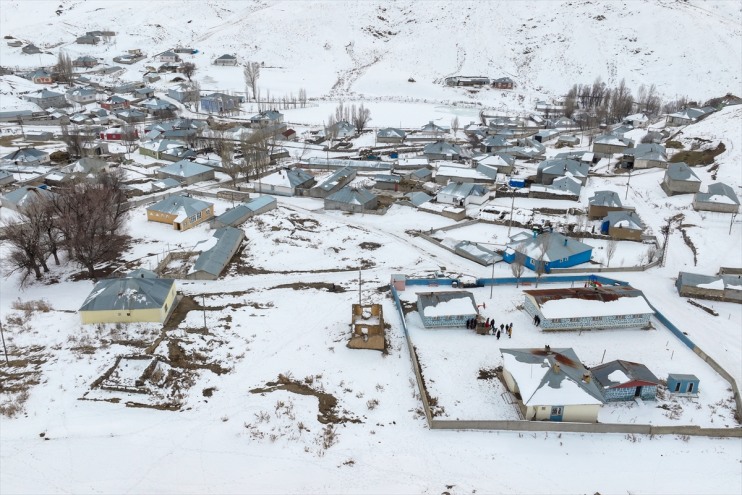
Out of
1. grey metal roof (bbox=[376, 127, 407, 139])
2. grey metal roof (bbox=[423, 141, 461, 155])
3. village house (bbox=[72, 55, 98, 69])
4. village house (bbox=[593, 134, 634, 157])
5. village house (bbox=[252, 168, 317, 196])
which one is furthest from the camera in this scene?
village house (bbox=[72, 55, 98, 69])

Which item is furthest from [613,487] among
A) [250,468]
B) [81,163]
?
[81,163]

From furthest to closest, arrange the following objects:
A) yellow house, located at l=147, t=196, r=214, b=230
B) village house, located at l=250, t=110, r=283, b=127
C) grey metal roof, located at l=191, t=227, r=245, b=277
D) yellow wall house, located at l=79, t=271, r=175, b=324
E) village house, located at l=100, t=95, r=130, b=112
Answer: village house, located at l=100, t=95, r=130, b=112 < village house, located at l=250, t=110, r=283, b=127 < yellow house, located at l=147, t=196, r=214, b=230 < grey metal roof, located at l=191, t=227, r=245, b=277 < yellow wall house, located at l=79, t=271, r=175, b=324

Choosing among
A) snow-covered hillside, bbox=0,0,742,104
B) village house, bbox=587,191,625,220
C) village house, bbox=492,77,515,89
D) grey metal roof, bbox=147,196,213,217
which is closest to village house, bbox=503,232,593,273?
village house, bbox=587,191,625,220

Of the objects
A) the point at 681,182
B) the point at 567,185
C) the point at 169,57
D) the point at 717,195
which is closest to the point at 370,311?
the point at 567,185

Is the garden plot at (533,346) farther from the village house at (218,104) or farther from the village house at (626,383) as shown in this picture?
the village house at (218,104)

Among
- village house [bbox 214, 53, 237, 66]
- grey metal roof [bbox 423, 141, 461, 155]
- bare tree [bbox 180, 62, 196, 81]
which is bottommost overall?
grey metal roof [bbox 423, 141, 461, 155]

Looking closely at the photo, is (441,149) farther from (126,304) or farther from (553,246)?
(126,304)

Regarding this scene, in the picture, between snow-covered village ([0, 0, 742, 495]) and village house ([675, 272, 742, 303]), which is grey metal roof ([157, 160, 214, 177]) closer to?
→ snow-covered village ([0, 0, 742, 495])
